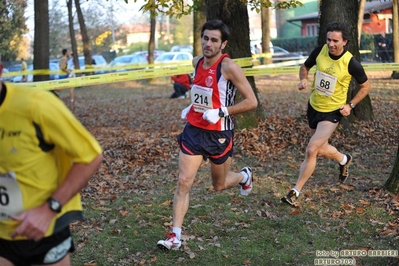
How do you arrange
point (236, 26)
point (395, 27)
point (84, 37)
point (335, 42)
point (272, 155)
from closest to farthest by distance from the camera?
point (335, 42)
point (272, 155)
point (236, 26)
point (395, 27)
point (84, 37)

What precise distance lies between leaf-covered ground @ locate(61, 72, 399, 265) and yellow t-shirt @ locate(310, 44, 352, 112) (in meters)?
1.16

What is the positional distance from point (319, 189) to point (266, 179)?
0.95m

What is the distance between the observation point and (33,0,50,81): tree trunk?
1709 cm

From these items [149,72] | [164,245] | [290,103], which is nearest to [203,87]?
[164,245]

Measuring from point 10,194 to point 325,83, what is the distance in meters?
5.09

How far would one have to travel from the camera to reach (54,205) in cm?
312

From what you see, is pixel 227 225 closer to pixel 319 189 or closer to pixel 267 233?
pixel 267 233

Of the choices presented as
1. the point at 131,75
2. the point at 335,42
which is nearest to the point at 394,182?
the point at 335,42

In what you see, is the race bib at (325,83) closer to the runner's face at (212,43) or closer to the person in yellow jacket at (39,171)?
the runner's face at (212,43)

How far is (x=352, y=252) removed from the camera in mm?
5918

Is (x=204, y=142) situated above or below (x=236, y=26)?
below

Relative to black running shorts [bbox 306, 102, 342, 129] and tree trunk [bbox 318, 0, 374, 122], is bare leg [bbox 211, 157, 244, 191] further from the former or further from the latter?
tree trunk [bbox 318, 0, 374, 122]

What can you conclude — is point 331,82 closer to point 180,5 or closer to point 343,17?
point 343,17

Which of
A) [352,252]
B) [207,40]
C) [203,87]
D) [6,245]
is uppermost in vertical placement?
[207,40]
